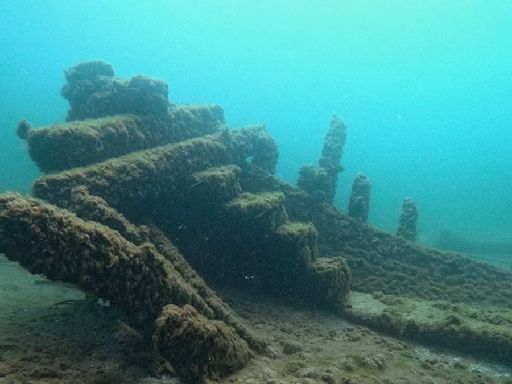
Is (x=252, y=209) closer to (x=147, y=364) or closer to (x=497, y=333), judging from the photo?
(x=147, y=364)

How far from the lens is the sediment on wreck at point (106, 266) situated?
18.0 feet

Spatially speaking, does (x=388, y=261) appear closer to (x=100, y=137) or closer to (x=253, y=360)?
(x=253, y=360)

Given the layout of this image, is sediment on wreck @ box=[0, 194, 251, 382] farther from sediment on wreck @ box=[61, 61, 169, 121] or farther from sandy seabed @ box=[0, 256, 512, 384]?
sediment on wreck @ box=[61, 61, 169, 121]

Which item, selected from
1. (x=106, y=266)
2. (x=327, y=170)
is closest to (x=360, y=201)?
(x=327, y=170)

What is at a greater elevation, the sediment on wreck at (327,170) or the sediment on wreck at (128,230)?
the sediment on wreck at (327,170)

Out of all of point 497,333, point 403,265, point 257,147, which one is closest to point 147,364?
point 497,333

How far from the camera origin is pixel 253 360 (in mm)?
7035

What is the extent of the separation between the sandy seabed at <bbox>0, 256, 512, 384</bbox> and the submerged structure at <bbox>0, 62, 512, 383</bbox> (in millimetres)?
503

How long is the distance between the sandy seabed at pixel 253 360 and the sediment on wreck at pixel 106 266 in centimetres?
61

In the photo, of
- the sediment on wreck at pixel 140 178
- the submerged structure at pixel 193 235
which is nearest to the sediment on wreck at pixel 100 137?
the submerged structure at pixel 193 235

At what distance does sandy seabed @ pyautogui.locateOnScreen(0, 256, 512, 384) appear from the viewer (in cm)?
569

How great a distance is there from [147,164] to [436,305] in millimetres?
9053

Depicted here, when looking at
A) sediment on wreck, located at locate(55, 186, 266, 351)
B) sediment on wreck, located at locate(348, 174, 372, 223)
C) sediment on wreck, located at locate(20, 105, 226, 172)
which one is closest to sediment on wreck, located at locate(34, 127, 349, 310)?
sediment on wreck, located at locate(20, 105, 226, 172)

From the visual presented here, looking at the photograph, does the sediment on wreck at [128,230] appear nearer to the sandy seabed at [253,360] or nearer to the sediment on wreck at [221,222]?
the sandy seabed at [253,360]
